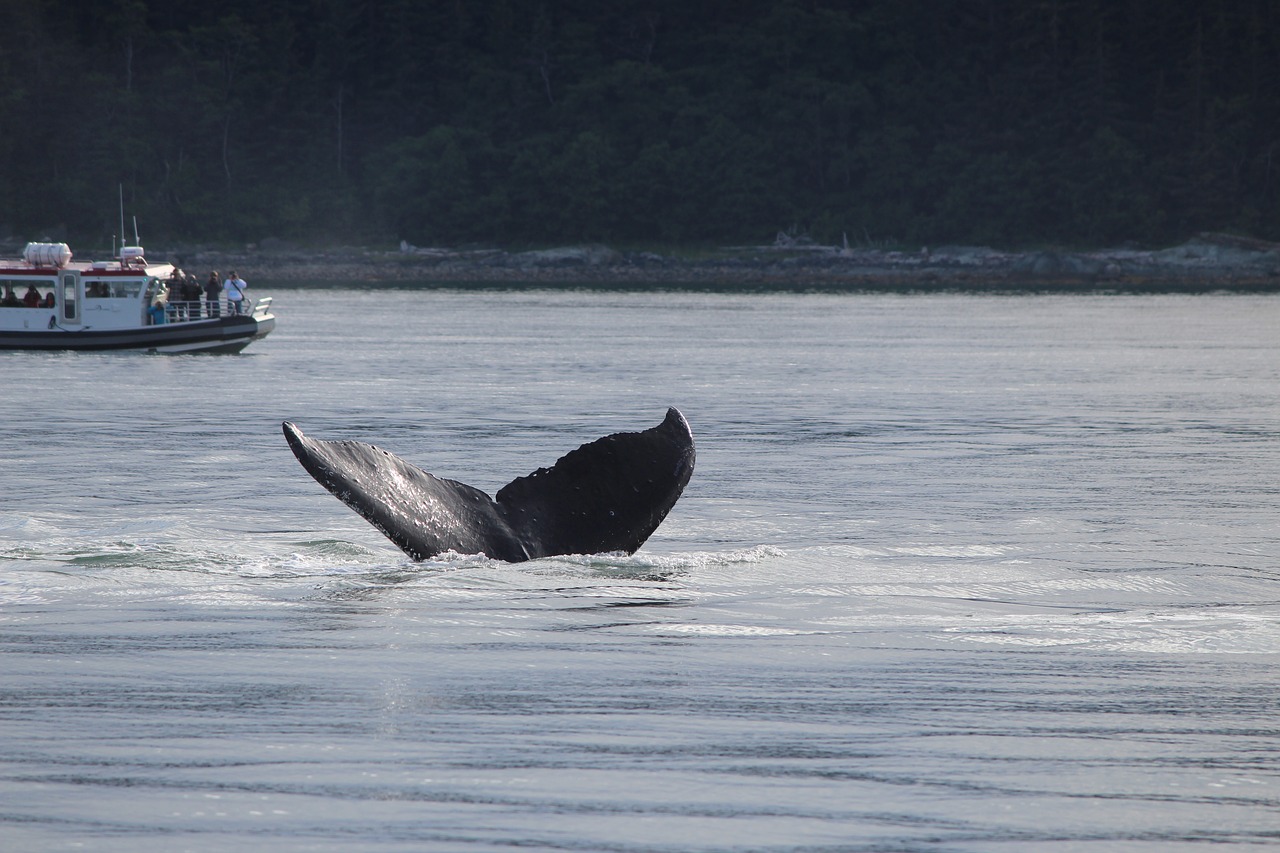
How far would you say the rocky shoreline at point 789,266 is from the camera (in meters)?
129

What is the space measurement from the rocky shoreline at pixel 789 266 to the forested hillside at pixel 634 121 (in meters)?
3.35

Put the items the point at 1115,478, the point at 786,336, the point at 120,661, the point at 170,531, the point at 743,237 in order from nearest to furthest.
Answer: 1. the point at 120,661
2. the point at 170,531
3. the point at 1115,478
4. the point at 786,336
5. the point at 743,237

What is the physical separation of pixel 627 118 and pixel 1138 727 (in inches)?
5622

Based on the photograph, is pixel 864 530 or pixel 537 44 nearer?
pixel 864 530

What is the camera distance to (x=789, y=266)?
13362cm

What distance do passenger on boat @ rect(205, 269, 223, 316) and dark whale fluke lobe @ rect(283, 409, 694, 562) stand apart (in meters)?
40.5

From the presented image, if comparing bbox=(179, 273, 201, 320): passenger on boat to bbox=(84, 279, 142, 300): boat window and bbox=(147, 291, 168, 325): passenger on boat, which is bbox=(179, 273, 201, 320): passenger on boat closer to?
bbox=(147, 291, 168, 325): passenger on boat

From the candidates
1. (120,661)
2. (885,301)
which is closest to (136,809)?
(120,661)

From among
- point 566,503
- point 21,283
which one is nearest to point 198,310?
point 21,283

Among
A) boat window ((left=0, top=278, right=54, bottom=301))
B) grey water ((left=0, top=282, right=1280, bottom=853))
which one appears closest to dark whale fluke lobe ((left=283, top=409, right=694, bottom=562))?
grey water ((left=0, top=282, right=1280, bottom=853))

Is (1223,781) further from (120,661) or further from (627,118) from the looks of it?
(627,118)

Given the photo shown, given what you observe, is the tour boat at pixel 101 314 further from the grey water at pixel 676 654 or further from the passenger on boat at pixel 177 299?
the grey water at pixel 676 654

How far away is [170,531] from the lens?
52.5ft

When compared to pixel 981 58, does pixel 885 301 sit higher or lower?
lower
